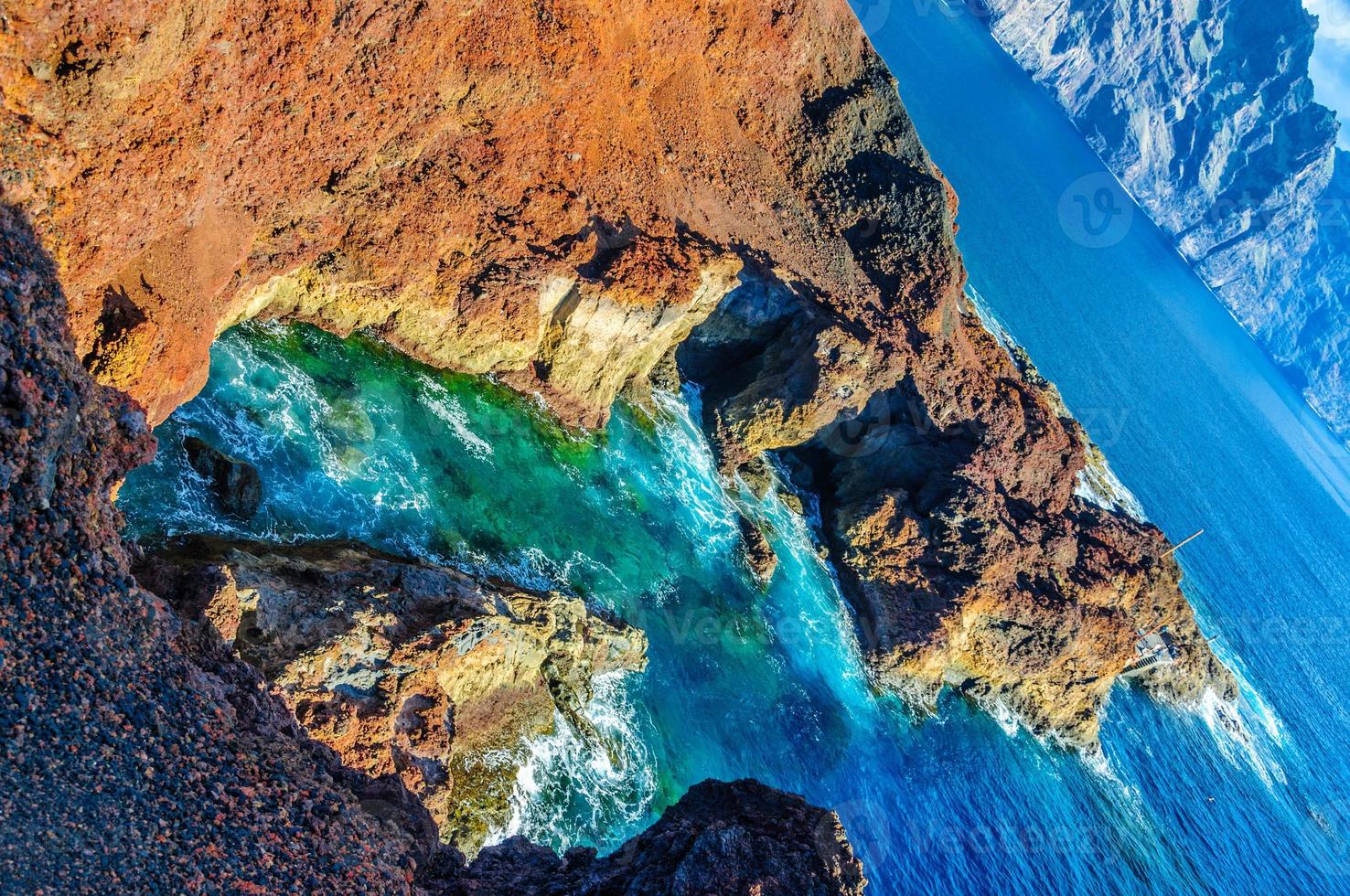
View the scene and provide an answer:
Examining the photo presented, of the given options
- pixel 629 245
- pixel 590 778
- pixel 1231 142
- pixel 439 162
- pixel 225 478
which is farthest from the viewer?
pixel 1231 142

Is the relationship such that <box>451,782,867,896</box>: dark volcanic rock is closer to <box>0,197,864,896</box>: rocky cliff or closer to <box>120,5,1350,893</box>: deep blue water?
<box>0,197,864,896</box>: rocky cliff

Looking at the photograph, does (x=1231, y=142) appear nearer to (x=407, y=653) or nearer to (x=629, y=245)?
(x=629, y=245)

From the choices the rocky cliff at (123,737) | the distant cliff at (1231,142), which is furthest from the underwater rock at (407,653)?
the distant cliff at (1231,142)

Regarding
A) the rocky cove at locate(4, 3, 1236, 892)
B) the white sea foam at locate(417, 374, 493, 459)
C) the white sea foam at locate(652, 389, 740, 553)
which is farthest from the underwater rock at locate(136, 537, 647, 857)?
the white sea foam at locate(652, 389, 740, 553)

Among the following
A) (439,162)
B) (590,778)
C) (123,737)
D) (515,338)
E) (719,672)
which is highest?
(439,162)

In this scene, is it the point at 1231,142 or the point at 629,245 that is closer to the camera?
the point at 629,245

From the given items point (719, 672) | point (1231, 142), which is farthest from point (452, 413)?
point (1231, 142)
